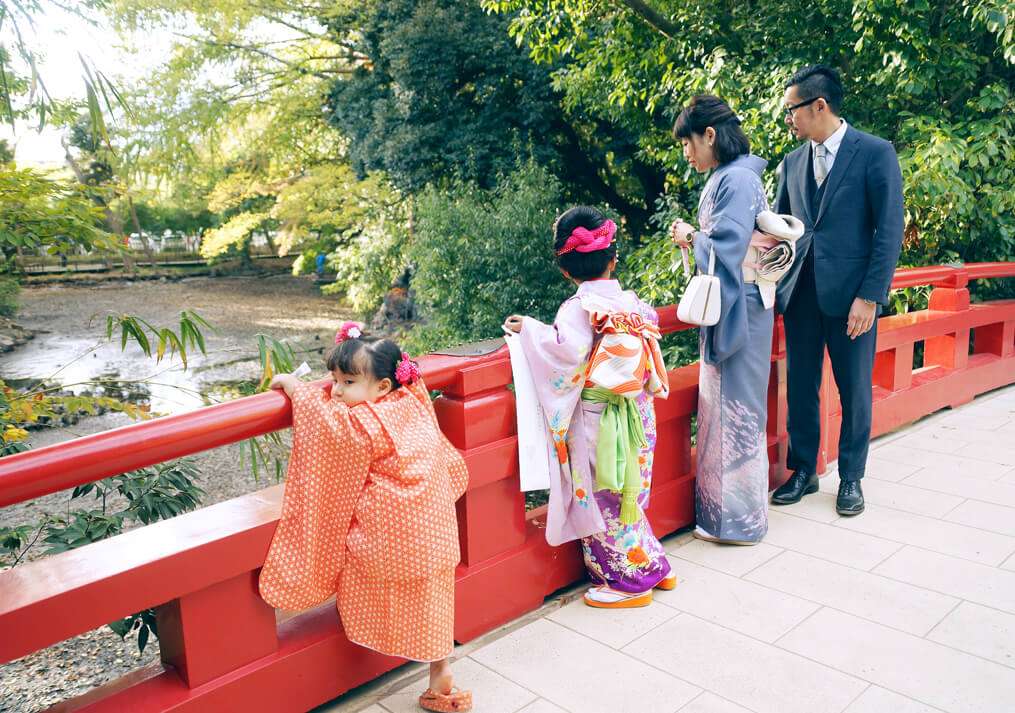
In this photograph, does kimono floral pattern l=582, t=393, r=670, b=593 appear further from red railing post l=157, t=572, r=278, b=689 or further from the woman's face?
red railing post l=157, t=572, r=278, b=689

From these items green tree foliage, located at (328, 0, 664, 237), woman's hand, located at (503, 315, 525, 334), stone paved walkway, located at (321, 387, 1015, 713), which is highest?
green tree foliage, located at (328, 0, 664, 237)

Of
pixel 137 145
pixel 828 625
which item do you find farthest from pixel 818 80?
pixel 137 145

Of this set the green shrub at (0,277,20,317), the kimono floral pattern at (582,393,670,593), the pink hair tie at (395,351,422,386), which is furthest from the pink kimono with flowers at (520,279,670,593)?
the green shrub at (0,277,20,317)

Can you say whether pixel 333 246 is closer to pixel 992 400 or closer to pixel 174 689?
pixel 992 400

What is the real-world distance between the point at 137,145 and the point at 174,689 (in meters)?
14.6

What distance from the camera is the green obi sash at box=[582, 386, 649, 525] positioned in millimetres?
2781

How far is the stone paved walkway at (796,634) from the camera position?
2.38 m

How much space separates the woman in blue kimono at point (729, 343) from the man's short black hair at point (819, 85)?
0.48 m

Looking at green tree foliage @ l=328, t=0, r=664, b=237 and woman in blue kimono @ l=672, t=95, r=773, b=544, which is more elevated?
green tree foliage @ l=328, t=0, r=664, b=237

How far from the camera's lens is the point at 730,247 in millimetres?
3104

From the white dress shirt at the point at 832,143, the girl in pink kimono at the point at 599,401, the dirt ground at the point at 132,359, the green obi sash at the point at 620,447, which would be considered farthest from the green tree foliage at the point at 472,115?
the green obi sash at the point at 620,447

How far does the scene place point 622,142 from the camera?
10984mm

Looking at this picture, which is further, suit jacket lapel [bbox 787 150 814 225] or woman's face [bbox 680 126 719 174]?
suit jacket lapel [bbox 787 150 814 225]

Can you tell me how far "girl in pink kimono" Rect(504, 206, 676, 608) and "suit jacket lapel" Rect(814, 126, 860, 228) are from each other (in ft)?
4.00
